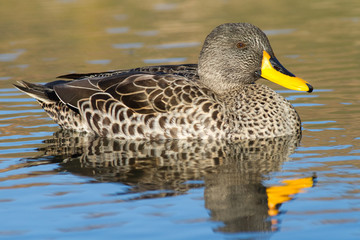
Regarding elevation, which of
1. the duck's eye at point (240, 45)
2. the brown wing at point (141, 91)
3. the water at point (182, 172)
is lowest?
the water at point (182, 172)

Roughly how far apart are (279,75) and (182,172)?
7.61ft

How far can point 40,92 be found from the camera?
10031mm

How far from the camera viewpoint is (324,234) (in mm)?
5418

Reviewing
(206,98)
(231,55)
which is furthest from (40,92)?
(231,55)

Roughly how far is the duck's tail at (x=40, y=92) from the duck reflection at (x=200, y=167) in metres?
0.63

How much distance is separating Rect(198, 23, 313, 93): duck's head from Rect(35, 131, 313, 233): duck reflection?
0.96 meters

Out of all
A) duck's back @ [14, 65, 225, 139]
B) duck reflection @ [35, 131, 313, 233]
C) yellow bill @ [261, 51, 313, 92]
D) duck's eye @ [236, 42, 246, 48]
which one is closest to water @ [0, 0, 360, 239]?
duck reflection @ [35, 131, 313, 233]

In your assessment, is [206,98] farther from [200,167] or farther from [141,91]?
[200,167]

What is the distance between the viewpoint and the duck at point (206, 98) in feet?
28.5

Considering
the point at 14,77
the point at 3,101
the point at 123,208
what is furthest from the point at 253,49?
the point at 14,77

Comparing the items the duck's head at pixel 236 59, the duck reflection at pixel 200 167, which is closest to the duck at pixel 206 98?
the duck's head at pixel 236 59

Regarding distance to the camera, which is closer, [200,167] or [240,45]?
[200,167]

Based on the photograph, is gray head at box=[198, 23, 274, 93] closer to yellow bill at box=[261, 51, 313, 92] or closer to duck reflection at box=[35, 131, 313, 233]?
yellow bill at box=[261, 51, 313, 92]

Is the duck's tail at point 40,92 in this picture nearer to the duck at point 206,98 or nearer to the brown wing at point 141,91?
the duck at point 206,98
